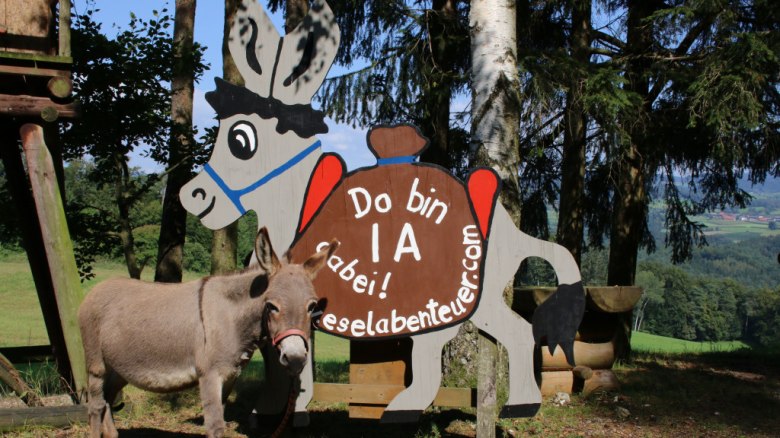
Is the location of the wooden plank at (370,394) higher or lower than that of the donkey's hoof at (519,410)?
higher

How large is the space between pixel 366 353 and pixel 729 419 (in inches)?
174

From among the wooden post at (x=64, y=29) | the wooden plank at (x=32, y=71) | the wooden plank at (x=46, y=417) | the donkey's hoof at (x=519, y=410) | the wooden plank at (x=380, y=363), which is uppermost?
the wooden post at (x=64, y=29)

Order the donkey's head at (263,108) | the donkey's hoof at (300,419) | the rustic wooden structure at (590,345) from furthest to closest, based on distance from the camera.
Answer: the rustic wooden structure at (590,345) → the donkey's head at (263,108) → the donkey's hoof at (300,419)

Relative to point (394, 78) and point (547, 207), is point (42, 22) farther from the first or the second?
point (547, 207)

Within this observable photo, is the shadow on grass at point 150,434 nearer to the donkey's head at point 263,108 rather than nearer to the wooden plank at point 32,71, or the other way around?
the donkey's head at point 263,108

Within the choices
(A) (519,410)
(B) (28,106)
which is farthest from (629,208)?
(B) (28,106)

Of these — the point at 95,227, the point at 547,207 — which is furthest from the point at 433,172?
the point at 547,207

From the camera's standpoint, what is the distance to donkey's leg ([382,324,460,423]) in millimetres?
5875

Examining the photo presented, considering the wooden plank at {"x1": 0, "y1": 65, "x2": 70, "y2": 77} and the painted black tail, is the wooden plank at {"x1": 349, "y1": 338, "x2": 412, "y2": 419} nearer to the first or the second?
the painted black tail

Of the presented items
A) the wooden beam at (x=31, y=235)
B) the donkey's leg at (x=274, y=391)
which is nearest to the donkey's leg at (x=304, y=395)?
the donkey's leg at (x=274, y=391)

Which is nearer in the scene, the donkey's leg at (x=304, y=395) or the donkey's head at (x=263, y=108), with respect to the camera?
the donkey's leg at (x=304, y=395)

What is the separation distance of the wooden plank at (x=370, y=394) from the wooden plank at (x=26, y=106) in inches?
142

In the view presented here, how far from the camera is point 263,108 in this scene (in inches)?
238

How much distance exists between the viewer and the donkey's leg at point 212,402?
4.93m
